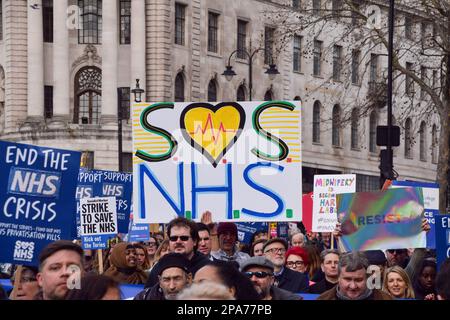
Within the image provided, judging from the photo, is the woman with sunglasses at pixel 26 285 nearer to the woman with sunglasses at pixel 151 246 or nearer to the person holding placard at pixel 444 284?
the person holding placard at pixel 444 284

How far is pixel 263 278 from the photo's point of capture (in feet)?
29.6

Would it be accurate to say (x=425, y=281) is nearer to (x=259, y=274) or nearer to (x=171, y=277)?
(x=259, y=274)

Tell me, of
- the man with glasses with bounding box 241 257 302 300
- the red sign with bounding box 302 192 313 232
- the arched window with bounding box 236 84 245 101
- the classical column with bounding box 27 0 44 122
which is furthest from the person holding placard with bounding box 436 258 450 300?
the arched window with bounding box 236 84 245 101

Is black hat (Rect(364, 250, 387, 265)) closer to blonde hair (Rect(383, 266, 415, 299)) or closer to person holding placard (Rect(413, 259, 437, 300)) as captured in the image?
person holding placard (Rect(413, 259, 437, 300))

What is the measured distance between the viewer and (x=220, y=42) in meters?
63.1

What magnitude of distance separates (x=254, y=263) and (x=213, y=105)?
3.31m

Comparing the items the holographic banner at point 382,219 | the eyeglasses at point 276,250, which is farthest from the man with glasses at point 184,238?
the eyeglasses at point 276,250

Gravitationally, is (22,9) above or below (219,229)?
above

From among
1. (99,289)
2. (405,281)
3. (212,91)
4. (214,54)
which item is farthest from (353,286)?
(212,91)

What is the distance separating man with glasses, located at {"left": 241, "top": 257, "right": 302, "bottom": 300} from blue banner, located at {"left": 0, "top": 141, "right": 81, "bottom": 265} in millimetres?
1811

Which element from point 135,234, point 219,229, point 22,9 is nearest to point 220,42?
point 22,9

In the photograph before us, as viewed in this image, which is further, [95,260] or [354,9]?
[354,9]

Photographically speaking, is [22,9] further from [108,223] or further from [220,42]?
[108,223]

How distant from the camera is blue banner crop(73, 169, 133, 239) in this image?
18172 millimetres
